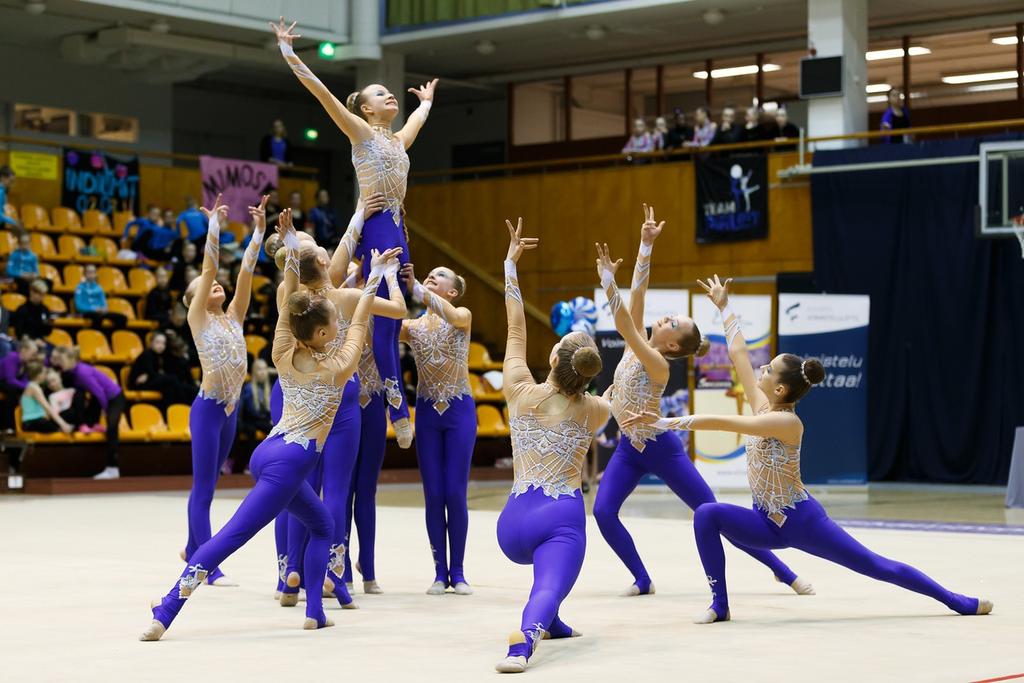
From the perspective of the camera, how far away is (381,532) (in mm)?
10797

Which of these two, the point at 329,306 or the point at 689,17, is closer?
the point at 329,306

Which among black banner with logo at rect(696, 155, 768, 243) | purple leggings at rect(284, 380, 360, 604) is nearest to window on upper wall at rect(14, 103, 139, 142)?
black banner with logo at rect(696, 155, 768, 243)

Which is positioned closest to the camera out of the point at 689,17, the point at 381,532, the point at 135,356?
the point at 381,532

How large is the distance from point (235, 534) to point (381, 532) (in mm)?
5097

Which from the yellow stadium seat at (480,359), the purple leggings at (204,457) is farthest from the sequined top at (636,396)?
the yellow stadium seat at (480,359)

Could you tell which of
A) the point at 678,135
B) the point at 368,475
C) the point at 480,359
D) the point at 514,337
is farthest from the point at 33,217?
the point at 514,337

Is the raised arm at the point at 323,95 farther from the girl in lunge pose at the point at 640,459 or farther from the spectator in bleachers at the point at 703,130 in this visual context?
the spectator in bleachers at the point at 703,130

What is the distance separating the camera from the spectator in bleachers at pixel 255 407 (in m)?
16.3

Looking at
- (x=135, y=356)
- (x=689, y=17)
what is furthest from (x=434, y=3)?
(x=135, y=356)

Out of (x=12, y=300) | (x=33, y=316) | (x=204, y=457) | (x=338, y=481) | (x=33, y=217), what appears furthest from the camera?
(x=33, y=217)

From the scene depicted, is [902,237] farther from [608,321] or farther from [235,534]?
[235,534]

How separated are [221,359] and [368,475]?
1.06 meters

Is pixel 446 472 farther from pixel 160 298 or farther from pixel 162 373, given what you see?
pixel 160 298

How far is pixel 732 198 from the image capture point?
19531 millimetres
